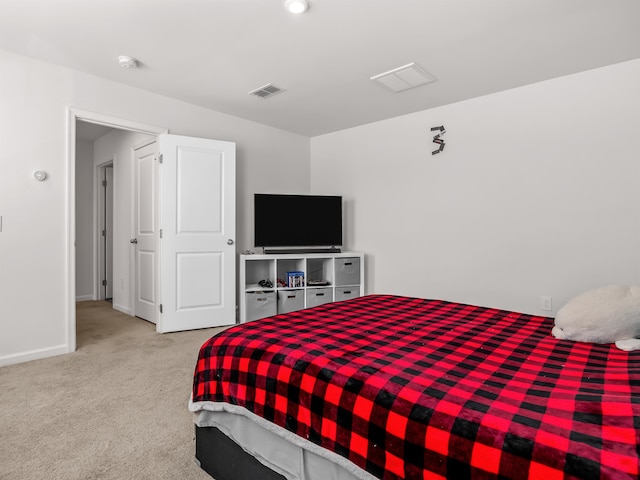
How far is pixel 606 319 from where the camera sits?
1.50 m

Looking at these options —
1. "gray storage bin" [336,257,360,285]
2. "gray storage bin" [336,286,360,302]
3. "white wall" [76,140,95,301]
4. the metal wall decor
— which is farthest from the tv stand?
"white wall" [76,140,95,301]

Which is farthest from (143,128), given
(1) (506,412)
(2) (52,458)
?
(1) (506,412)

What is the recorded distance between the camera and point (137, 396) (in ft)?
7.67

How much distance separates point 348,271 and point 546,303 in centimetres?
206

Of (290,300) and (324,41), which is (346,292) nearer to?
(290,300)

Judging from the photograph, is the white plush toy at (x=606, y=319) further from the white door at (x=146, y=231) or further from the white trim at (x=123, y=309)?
the white trim at (x=123, y=309)

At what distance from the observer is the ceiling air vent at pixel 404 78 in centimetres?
321

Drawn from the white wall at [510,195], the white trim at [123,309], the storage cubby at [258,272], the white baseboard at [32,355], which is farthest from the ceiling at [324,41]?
the white trim at [123,309]

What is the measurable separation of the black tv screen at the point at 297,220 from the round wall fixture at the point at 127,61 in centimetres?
178

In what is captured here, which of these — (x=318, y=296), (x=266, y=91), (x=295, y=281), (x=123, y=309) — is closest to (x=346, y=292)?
(x=318, y=296)

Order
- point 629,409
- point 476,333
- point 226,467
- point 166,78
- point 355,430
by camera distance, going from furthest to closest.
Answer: point 166,78 < point 476,333 < point 226,467 < point 355,430 < point 629,409

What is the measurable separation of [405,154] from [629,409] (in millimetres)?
3775

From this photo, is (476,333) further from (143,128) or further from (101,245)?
(101,245)

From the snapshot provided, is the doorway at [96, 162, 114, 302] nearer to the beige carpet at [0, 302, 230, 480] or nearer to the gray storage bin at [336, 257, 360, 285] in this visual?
the beige carpet at [0, 302, 230, 480]
